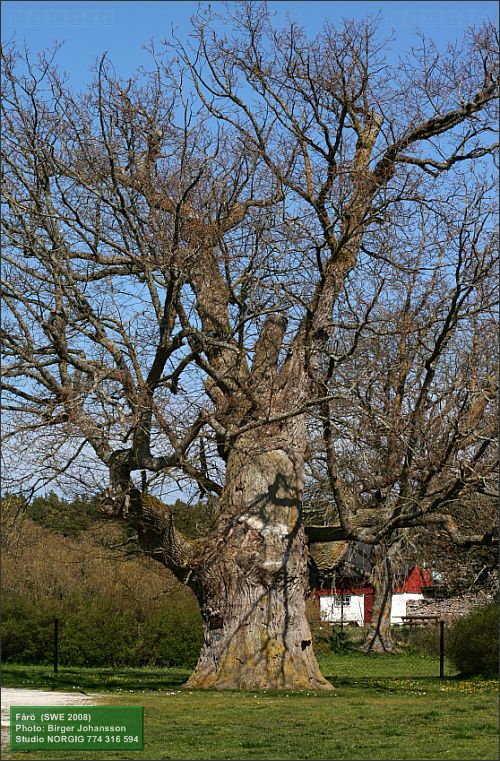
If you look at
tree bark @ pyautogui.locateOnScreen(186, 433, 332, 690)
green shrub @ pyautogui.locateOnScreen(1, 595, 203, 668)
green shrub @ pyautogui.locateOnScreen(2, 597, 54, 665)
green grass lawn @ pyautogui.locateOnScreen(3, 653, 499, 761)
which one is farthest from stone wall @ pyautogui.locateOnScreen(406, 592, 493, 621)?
green grass lawn @ pyautogui.locateOnScreen(3, 653, 499, 761)

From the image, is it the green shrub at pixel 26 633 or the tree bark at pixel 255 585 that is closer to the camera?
the tree bark at pixel 255 585

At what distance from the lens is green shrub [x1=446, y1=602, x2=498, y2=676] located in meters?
18.7

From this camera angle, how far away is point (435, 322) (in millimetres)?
15094

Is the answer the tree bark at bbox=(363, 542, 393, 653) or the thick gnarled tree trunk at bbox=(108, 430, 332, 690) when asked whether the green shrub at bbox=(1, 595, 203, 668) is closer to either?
the tree bark at bbox=(363, 542, 393, 653)

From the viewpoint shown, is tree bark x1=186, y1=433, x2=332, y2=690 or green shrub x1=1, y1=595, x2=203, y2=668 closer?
tree bark x1=186, y1=433, x2=332, y2=690

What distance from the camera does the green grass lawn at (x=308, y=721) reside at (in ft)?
30.1

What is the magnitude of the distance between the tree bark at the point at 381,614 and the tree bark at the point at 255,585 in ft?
51.5

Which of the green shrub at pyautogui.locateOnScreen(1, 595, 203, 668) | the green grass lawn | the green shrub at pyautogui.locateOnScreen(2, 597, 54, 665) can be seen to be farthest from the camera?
the green shrub at pyautogui.locateOnScreen(2, 597, 54, 665)

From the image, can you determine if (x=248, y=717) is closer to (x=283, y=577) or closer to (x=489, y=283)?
(x=283, y=577)

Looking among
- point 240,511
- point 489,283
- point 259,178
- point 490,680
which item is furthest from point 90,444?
point 490,680

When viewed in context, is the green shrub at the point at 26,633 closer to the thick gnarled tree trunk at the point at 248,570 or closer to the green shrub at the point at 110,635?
the green shrub at the point at 110,635

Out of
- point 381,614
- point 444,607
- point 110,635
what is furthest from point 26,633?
point 444,607

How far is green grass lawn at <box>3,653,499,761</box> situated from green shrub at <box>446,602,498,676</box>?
3.91 feet

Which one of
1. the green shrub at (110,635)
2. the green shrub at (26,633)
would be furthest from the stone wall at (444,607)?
the green shrub at (26,633)
